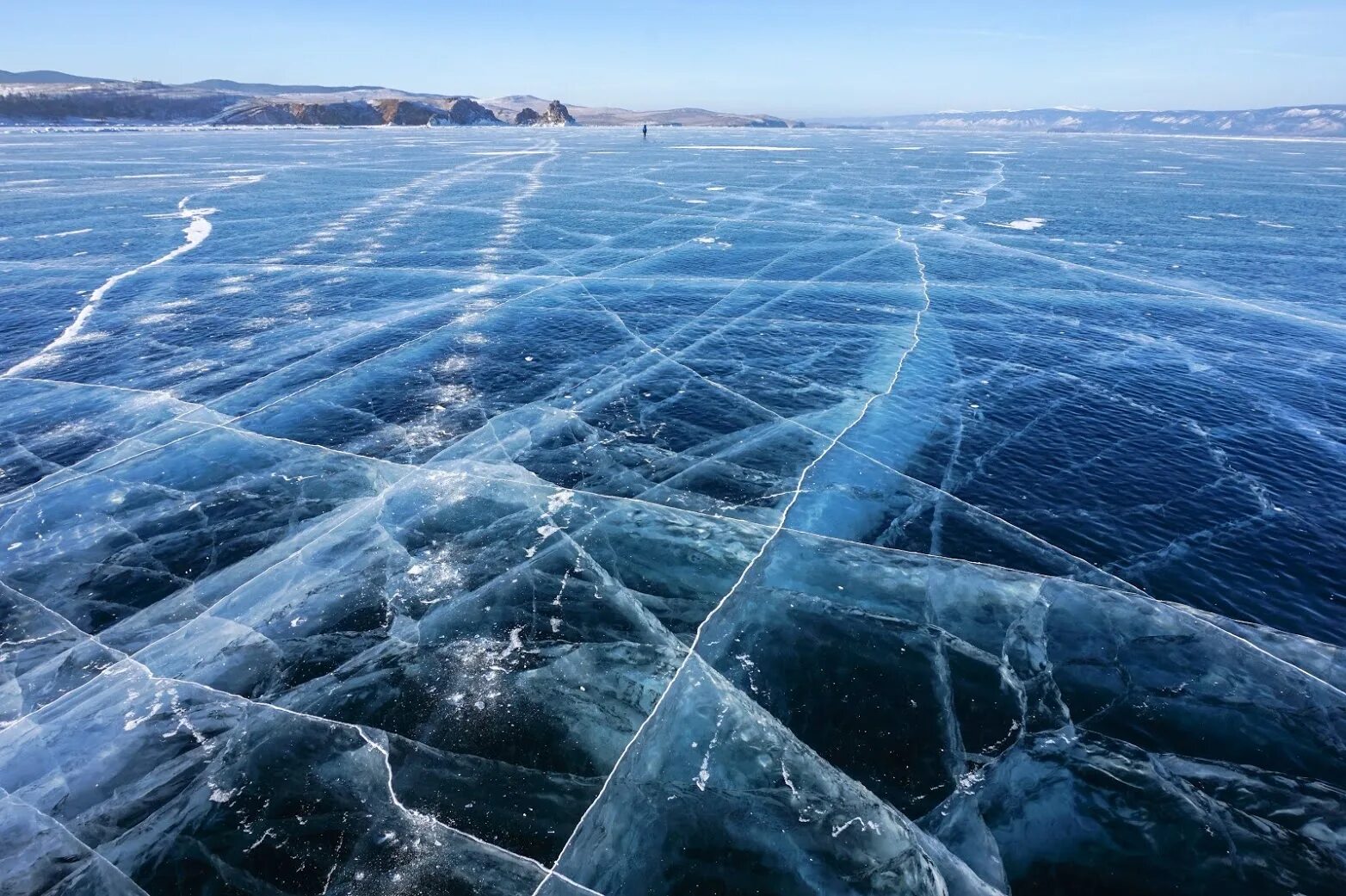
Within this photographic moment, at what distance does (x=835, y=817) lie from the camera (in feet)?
37.2

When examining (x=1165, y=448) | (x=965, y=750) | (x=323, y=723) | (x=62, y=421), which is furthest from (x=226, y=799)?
(x=1165, y=448)

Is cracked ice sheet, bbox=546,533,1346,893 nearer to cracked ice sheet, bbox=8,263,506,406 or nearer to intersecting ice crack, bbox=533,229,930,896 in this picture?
intersecting ice crack, bbox=533,229,930,896

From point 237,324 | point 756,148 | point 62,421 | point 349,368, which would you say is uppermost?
point 756,148

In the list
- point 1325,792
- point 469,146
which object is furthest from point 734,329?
point 469,146

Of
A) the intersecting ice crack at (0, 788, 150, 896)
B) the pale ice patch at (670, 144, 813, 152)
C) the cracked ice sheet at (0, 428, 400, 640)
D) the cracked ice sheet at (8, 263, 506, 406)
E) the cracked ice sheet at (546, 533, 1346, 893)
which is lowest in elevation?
the cracked ice sheet at (546, 533, 1346, 893)

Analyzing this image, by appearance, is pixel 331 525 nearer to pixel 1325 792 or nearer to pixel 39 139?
pixel 1325 792

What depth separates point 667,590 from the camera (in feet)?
54.5

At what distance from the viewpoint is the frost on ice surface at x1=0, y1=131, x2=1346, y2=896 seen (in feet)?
36.4

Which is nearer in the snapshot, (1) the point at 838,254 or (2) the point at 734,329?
(2) the point at 734,329

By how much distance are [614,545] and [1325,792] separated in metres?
15.7

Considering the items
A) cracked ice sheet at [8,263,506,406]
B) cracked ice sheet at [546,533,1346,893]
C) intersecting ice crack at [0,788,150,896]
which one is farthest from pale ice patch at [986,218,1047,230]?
intersecting ice crack at [0,788,150,896]

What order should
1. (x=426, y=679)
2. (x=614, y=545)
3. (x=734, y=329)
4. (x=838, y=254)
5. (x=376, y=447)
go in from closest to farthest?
(x=426, y=679) → (x=614, y=545) → (x=376, y=447) → (x=734, y=329) → (x=838, y=254)

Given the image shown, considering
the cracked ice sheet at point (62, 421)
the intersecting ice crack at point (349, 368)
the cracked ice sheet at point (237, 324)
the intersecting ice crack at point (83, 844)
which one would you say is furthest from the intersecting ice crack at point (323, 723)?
the cracked ice sheet at point (237, 324)

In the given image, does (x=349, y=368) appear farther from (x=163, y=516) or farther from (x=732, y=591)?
(x=732, y=591)
